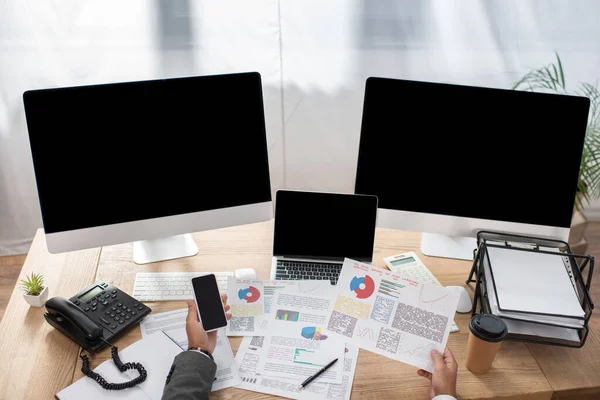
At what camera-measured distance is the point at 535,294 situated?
1319 millimetres

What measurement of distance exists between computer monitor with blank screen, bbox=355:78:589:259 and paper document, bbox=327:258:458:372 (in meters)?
0.23

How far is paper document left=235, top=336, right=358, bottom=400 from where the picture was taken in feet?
3.87

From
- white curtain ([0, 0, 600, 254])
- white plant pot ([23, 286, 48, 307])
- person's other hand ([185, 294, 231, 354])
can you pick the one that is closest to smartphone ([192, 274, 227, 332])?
person's other hand ([185, 294, 231, 354])

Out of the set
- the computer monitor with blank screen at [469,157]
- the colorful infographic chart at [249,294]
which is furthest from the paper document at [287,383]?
the computer monitor with blank screen at [469,157]

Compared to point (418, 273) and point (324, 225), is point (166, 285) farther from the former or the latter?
point (418, 273)

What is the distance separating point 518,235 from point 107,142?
3.52 feet

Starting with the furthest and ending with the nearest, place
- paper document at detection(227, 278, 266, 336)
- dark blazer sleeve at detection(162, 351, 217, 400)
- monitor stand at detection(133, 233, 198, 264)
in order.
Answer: monitor stand at detection(133, 233, 198, 264), paper document at detection(227, 278, 266, 336), dark blazer sleeve at detection(162, 351, 217, 400)

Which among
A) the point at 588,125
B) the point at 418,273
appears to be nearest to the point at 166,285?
the point at 418,273

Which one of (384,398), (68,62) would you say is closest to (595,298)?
(384,398)

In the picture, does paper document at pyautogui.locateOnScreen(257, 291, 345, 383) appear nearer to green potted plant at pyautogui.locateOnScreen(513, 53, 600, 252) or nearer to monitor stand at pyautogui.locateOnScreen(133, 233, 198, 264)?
monitor stand at pyautogui.locateOnScreen(133, 233, 198, 264)

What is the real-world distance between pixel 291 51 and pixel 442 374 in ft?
5.34

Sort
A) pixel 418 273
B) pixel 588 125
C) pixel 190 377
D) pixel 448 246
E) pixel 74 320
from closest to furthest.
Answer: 1. pixel 190 377
2. pixel 74 320
3. pixel 418 273
4. pixel 448 246
5. pixel 588 125

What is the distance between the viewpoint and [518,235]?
1.49 m

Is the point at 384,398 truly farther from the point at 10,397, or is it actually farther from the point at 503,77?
the point at 503,77
